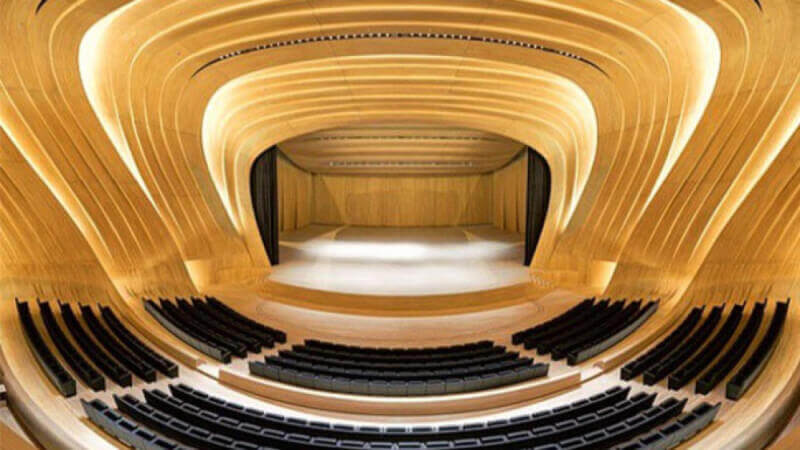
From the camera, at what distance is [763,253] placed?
8.70 meters

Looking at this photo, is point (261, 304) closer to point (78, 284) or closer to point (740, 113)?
point (78, 284)

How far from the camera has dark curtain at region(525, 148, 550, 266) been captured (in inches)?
627

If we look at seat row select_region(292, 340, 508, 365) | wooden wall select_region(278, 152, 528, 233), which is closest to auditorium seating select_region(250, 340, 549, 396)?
seat row select_region(292, 340, 508, 365)

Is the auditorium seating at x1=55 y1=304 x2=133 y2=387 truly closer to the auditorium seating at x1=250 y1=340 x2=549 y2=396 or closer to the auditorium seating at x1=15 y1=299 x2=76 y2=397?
the auditorium seating at x1=15 y1=299 x2=76 y2=397

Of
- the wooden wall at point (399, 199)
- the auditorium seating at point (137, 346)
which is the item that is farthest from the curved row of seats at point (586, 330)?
the wooden wall at point (399, 199)

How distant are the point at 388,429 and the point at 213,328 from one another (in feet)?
16.7

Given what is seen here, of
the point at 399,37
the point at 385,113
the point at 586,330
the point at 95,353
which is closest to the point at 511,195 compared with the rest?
the point at 385,113

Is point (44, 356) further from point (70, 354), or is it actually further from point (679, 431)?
point (679, 431)

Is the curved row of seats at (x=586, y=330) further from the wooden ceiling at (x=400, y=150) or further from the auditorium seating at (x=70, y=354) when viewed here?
the wooden ceiling at (x=400, y=150)

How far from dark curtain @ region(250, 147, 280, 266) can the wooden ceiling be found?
4469 millimetres

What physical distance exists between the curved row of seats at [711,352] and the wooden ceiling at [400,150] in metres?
13.3

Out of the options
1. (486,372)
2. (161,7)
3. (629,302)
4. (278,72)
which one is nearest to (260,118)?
(278,72)

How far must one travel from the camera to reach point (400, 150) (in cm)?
2319

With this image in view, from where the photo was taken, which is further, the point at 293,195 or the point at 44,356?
the point at 293,195
